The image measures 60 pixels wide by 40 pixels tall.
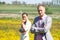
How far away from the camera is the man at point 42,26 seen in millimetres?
5391

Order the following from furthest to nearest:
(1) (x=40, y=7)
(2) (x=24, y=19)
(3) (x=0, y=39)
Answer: (3) (x=0, y=39)
(2) (x=24, y=19)
(1) (x=40, y=7)

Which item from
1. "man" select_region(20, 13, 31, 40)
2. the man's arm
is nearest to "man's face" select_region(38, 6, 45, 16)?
the man's arm

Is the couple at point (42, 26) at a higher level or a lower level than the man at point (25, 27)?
higher

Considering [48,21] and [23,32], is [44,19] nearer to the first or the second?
[48,21]

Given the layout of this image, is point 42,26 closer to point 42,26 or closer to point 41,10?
point 42,26

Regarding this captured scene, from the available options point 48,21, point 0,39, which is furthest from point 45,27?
point 0,39

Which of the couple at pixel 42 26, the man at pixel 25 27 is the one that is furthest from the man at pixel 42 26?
the man at pixel 25 27

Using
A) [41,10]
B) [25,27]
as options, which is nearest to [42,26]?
[41,10]

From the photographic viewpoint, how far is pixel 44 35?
5.43 meters

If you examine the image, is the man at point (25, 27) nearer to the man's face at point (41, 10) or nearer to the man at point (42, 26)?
the man at point (42, 26)

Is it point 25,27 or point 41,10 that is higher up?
point 41,10

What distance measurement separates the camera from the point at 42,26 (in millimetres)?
5488

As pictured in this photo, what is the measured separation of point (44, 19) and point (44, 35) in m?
0.28

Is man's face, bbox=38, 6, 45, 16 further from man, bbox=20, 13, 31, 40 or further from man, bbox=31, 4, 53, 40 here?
man, bbox=20, 13, 31, 40
